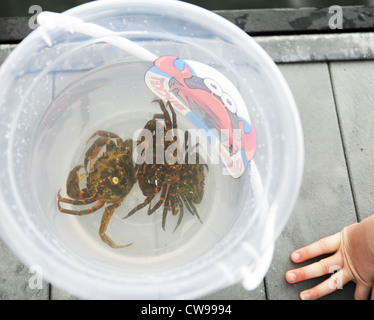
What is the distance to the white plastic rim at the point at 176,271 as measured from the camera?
2.26ft

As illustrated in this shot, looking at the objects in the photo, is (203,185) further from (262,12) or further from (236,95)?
(262,12)

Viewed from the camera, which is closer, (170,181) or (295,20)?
(170,181)

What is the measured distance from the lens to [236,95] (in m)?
0.91

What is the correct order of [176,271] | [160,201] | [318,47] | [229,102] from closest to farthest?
1. [176,271]
2. [229,102]
3. [160,201]
4. [318,47]

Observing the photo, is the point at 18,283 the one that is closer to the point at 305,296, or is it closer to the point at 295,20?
the point at 305,296

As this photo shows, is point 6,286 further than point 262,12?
No

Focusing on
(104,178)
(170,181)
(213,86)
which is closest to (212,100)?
(213,86)

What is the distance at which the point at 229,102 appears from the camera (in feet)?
3.03

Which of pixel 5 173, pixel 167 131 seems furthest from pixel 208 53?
pixel 5 173

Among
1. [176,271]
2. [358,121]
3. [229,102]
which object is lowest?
[176,271]

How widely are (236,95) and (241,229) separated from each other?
341 millimetres

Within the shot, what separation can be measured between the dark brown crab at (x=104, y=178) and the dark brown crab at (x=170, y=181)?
0.17 feet

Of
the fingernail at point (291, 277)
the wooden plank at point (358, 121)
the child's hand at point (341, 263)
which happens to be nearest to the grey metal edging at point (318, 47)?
the wooden plank at point (358, 121)

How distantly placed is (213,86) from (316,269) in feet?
2.09
